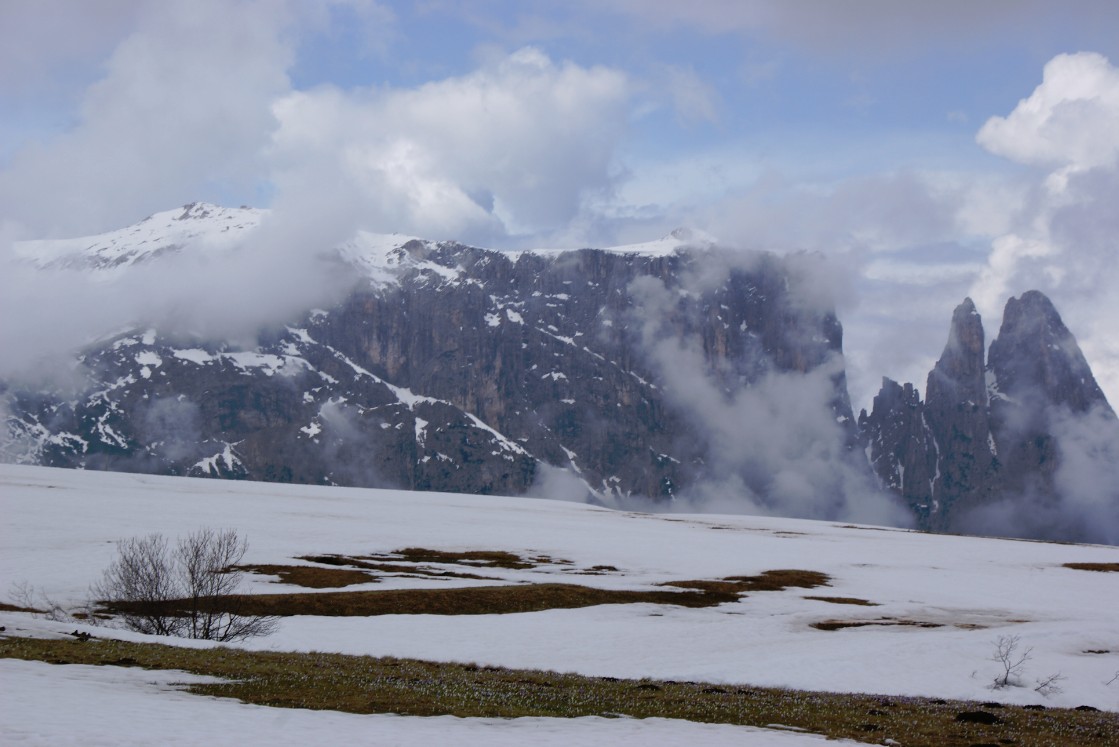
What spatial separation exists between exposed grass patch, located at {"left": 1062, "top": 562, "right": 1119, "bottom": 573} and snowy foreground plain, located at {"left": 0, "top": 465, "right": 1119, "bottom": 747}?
2.86 m

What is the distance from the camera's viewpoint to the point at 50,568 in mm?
60500

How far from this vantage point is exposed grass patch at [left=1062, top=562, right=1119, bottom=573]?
108 metres

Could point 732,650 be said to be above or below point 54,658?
below

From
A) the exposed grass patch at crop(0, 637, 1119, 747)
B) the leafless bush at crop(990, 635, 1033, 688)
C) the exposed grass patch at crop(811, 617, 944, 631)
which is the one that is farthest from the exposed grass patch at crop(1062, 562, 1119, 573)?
the exposed grass patch at crop(0, 637, 1119, 747)

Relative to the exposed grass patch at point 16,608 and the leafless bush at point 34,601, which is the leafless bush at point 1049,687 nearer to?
the leafless bush at point 34,601

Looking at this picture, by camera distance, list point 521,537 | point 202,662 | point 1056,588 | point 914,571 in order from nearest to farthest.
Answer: point 202,662, point 1056,588, point 914,571, point 521,537

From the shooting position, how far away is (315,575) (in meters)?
68.2

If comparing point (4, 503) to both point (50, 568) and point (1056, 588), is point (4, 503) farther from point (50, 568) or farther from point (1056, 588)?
point (1056, 588)

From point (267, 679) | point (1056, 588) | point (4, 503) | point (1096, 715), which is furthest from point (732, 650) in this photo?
point (4, 503)

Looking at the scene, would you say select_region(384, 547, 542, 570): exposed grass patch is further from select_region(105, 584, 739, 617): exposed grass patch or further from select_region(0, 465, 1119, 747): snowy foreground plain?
select_region(105, 584, 739, 617): exposed grass patch

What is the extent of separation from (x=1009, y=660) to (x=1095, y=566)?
79.8 metres

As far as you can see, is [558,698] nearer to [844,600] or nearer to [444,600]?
[444,600]

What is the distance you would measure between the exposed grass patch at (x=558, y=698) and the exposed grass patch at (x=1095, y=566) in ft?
284

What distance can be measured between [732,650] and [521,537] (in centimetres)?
6016
